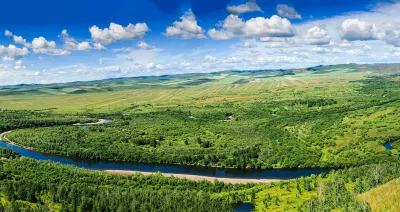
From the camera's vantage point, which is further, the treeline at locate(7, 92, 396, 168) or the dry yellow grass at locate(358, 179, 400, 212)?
the treeline at locate(7, 92, 396, 168)

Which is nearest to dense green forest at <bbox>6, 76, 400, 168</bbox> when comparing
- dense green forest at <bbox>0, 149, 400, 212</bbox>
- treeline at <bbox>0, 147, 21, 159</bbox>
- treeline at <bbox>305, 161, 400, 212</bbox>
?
treeline at <bbox>0, 147, 21, 159</bbox>

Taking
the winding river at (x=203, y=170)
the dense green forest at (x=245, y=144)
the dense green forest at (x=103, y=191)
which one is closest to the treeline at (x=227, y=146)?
the dense green forest at (x=245, y=144)

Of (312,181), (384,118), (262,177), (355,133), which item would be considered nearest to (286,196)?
(312,181)

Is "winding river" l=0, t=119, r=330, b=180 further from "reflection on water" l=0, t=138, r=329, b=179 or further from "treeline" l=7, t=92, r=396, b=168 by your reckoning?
"treeline" l=7, t=92, r=396, b=168

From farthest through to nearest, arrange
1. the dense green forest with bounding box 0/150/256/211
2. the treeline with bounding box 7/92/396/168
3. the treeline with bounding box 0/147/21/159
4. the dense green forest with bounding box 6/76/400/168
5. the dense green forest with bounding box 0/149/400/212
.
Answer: the treeline with bounding box 0/147/21/159 < the dense green forest with bounding box 6/76/400/168 < the treeline with bounding box 7/92/396/168 < the dense green forest with bounding box 0/150/256/211 < the dense green forest with bounding box 0/149/400/212

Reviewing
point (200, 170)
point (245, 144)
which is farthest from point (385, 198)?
point (245, 144)

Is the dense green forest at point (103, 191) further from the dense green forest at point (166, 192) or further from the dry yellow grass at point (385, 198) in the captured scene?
the dry yellow grass at point (385, 198)

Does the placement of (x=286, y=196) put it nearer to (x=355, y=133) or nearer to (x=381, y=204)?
(x=381, y=204)

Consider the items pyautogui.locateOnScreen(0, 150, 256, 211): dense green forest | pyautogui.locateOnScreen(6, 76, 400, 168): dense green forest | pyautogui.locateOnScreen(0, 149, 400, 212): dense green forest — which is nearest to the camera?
pyautogui.locateOnScreen(0, 149, 400, 212): dense green forest
